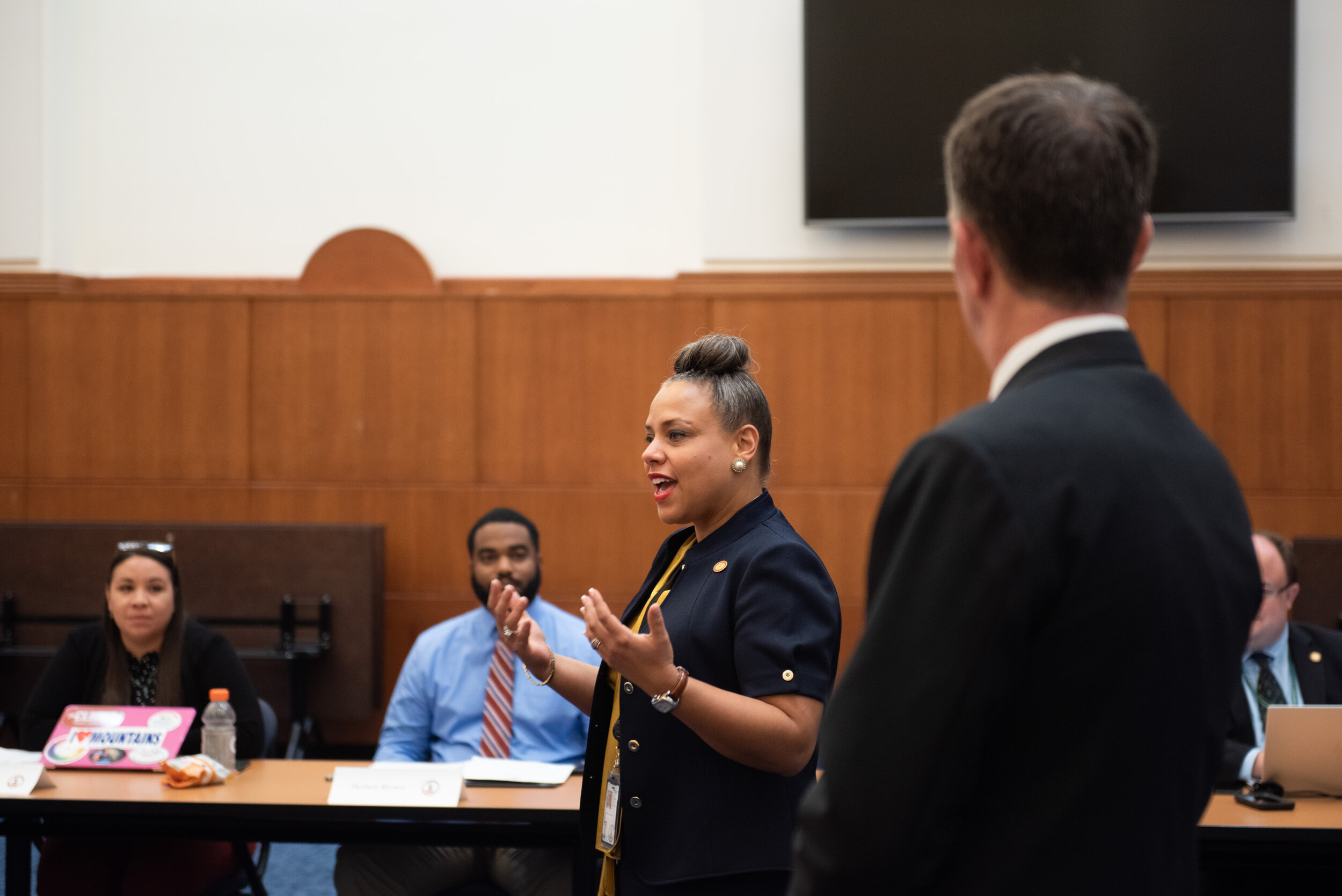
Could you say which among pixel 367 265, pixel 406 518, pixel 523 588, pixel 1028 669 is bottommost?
pixel 523 588

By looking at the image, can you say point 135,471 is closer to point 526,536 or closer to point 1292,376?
point 526,536

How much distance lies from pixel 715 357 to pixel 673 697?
676 mm

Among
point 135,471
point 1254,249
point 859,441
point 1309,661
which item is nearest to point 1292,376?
point 1254,249

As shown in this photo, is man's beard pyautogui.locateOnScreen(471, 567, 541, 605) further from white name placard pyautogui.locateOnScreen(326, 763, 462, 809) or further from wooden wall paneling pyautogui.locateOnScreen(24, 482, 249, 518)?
wooden wall paneling pyautogui.locateOnScreen(24, 482, 249, 518)

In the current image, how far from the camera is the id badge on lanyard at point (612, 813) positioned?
1803 mm

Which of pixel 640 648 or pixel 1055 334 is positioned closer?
pixel 1055 334

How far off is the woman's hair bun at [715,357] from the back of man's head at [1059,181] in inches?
44.0

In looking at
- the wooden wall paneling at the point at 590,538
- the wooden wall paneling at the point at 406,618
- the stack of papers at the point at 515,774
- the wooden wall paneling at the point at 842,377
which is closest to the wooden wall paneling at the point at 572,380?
the wooden wall paneling at the point at 590,538

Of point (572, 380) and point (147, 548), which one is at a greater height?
point (572, 380)

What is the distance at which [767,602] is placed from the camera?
1706mm

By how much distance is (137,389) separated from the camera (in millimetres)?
5621

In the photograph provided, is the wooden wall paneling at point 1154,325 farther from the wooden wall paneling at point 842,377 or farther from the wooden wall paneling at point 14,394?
the wooden wall paneling at point 14,394

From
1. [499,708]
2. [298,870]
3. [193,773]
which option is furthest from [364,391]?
[193,773]

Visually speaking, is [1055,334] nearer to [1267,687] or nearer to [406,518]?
[1267,687]
